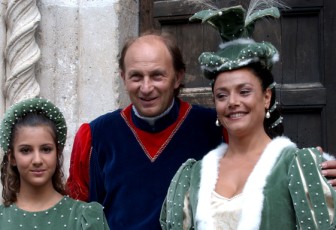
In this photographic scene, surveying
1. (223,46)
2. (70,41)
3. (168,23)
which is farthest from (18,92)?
(223,46)

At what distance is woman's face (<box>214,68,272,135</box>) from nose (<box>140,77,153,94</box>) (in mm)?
371

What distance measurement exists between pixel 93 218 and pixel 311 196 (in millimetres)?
816

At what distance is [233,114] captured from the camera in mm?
2791

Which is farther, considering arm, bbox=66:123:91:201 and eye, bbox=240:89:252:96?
arm, bbox=66:123:91:201

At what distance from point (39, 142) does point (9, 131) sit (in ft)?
0.45

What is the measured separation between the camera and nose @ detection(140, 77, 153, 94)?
313 cm

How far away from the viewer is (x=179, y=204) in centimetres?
284

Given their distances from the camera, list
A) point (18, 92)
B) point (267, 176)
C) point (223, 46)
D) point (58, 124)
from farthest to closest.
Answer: point (18, 92)
point (58, 124)
point (223, 46)
point (267, 176)

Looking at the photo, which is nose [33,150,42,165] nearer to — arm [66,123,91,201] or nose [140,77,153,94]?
arm [66,123,91,201]

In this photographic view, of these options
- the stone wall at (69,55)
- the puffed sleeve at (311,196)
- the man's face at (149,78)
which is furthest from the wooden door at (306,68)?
the puffed sleeve at (311,196)

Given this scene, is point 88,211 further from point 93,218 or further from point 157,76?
point 157,76

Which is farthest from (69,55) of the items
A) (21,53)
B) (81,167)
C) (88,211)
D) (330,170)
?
(330,170)

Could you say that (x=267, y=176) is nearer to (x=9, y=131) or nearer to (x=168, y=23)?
(x=9, y=131)

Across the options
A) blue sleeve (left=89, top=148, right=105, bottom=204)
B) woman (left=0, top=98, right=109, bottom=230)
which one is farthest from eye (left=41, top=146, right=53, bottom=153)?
blue sleeve (left=89, top=148, right=105, bottom=204)
